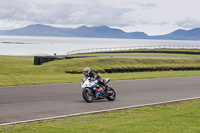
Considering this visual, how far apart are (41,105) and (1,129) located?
14.1 feet

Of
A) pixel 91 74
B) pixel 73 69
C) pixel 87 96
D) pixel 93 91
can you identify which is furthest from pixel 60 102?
pixel 73 69

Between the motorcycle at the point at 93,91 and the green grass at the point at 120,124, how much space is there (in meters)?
2.72

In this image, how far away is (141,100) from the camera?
14703 millimetres

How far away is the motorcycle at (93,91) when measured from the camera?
13633mm

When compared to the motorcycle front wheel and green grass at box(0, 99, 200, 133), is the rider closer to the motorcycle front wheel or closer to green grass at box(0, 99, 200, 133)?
the motorcycle front wheel

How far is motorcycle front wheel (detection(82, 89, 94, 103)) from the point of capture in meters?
13.6

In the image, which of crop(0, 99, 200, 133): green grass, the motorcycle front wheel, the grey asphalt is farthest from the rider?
crop(0, 99, 200, 133): green grass

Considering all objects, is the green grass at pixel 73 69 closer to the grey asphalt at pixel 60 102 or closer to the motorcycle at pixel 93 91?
the grey asphalt at pixel 60 102

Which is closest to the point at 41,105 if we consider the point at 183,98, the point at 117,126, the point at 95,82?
the point at 95,82

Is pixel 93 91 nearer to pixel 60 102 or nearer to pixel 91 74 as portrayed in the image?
pixel 91 74

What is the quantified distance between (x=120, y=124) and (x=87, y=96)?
5051 mm

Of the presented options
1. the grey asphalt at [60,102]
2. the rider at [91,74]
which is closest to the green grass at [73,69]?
the grey asphalt at [60,102]

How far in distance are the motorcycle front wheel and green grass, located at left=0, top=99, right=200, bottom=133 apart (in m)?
2.62

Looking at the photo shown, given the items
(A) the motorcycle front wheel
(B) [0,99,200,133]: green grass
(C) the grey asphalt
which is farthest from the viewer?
(A) the motorcycle front wheel
